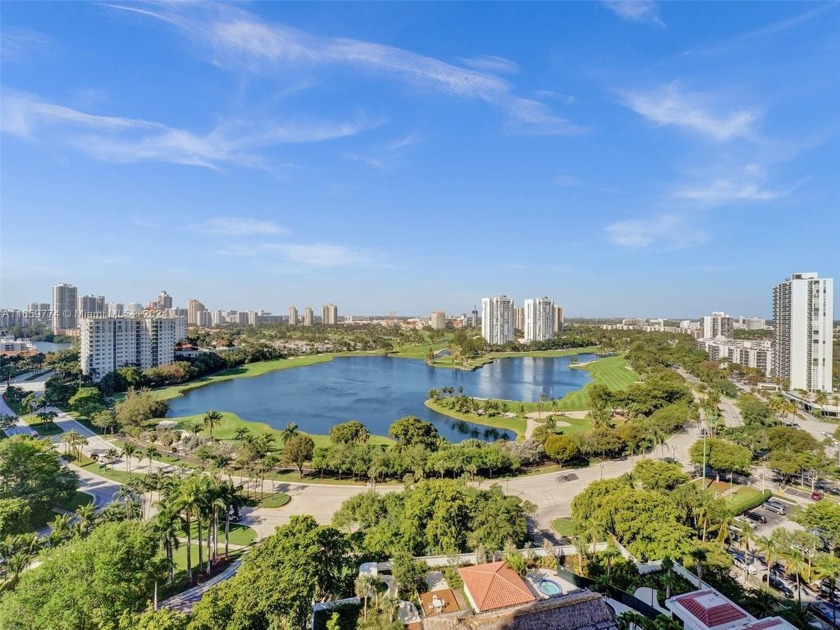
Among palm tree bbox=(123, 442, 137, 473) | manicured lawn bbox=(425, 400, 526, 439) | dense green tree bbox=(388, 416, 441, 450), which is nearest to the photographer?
palm tree bbox=(123, 442, 137, 473)

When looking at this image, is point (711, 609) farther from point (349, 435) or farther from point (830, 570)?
point (349, 435)

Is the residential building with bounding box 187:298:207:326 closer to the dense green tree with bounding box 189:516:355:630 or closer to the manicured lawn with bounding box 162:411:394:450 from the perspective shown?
the manicured lawn with bounding box 162:411:394:450

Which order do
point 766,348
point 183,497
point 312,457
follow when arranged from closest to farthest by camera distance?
1. point 183,497
2. point 312,457
3. point 766,348

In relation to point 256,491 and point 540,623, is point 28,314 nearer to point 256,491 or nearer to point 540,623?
point 256,491

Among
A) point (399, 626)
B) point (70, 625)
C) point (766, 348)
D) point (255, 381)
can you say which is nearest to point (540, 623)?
point (399, 626)

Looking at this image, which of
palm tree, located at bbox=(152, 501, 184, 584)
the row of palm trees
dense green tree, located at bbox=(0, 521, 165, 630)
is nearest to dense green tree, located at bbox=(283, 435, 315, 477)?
the row of palm trees

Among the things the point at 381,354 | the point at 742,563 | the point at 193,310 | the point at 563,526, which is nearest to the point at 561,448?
the point at 563,526

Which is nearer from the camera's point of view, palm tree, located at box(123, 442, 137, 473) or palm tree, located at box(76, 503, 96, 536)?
palm tree, located at box(76, 503, 96, 536)
